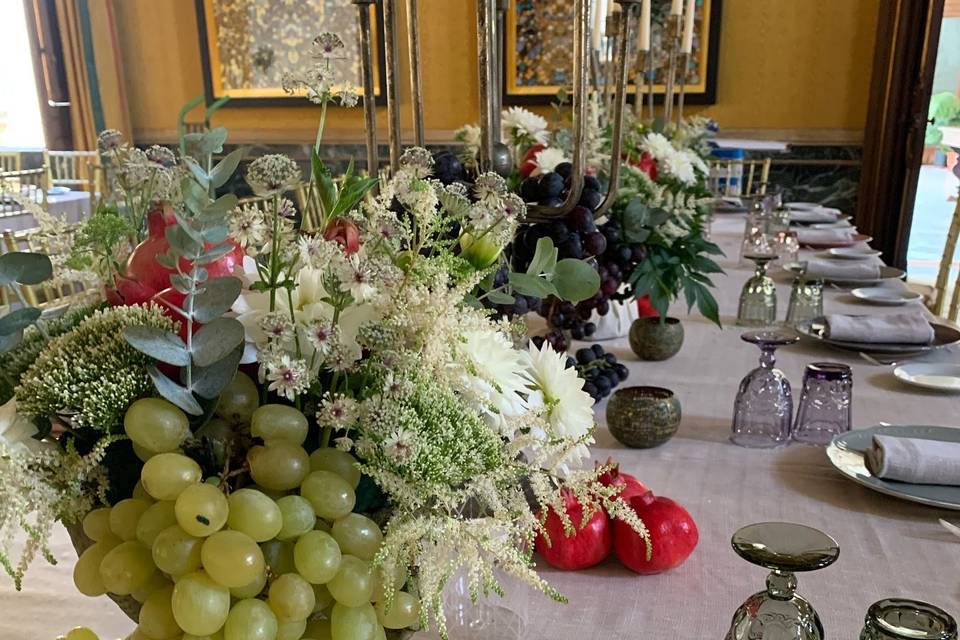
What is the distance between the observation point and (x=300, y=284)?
472 mm

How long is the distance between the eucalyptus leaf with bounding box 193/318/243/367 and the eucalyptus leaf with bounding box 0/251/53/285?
0.12m

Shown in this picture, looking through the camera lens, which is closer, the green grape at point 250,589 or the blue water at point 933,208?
the green grape at point 250,589

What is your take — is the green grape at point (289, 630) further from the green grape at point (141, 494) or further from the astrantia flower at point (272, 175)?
the astrantia flower at point (272, 175)

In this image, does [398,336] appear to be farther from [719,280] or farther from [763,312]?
[719,280]

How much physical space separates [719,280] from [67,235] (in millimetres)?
1678

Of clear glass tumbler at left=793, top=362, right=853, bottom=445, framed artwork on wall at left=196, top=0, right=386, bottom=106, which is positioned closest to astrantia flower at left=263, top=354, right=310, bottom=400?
clear glass tumbler at left=793, top=362, right=853, bottom=445

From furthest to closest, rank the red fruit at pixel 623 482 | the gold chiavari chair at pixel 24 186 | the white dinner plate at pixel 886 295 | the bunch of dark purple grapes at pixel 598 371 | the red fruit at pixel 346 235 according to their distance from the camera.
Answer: the gold chiavari chair at pixel 24 186 → the white dinner plate at pixel 886 295 → the bunch of dark purple grapes at pixel 598 371 → the red fruit at pixel 623 482 → the red fruit at pixel 346 235

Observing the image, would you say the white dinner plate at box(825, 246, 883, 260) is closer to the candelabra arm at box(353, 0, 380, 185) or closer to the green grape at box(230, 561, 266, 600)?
the candelabra arm at box(353, 0, 380, 185)

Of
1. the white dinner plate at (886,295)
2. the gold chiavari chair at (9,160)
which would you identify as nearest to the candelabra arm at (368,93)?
the white dinner plate at (886,295)

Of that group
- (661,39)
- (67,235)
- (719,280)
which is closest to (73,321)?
(67,235)

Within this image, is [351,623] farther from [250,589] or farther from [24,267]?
[24,267]

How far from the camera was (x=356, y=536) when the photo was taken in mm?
447

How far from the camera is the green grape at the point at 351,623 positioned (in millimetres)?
454

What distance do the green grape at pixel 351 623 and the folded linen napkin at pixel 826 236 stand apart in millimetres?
2144
